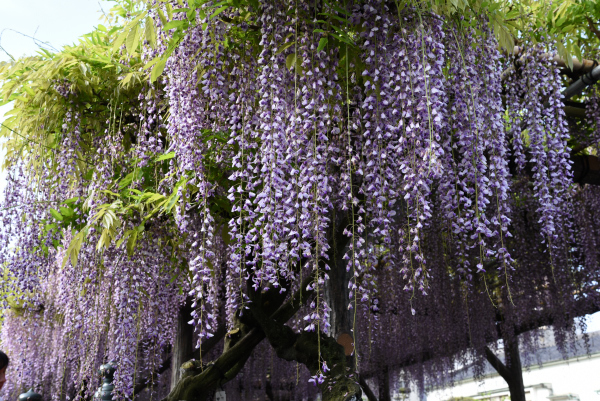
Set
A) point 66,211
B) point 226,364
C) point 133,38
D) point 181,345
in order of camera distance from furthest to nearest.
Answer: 1. point 181,345
2. point 226,364
3. point 66,211
4. point 133,38

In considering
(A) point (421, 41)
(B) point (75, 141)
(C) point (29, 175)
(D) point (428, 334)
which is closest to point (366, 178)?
(A) point (421, 41)

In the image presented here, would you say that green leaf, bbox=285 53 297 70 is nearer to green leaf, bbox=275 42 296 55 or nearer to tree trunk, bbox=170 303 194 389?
green leaf, bbox=275 42 296 55

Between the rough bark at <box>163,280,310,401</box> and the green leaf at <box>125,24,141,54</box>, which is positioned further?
the rough bark at <box>163,280,310,401</box>

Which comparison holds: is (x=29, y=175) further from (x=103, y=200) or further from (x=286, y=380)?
(x=286, y=380)

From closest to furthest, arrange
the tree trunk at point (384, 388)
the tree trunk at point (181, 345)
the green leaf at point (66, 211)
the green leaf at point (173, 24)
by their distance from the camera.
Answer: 1. the green leaf at point (173, 24)
2. the green leaf at point (66, 211)
3. the tree trunk at point (181, 345)
4. the tree trunk at point (384, 388)

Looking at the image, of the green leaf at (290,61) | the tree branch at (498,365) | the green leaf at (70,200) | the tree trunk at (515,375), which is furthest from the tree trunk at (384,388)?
the green leaf at (290,61)

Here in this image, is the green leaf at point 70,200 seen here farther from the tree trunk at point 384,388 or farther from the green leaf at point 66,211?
the tree trunk at point 384,388

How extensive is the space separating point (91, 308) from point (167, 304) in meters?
0.80

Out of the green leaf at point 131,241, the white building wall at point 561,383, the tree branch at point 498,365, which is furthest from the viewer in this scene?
the white building wall at point 561,383

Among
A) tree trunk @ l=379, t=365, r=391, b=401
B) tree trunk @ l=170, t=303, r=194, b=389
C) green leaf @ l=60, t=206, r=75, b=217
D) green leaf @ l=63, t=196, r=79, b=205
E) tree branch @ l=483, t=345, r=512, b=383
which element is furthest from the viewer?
tree trunk @ l=379, t=365, r=391, b=401

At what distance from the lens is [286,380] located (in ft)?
32.6

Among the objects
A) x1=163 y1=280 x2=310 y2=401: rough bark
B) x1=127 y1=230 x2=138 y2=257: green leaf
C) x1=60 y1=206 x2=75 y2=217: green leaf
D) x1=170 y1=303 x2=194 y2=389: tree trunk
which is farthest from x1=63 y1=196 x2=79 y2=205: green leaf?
x1=170 y1=303 x2=194 y2=389: tree trunk

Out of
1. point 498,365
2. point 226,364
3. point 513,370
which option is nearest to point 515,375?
point 513,370

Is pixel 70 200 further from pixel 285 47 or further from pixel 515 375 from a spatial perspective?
pixel 515 375
